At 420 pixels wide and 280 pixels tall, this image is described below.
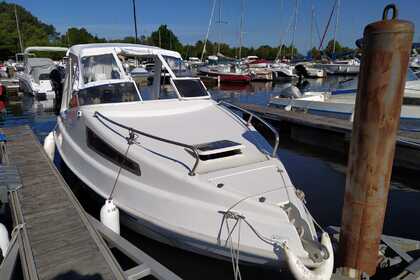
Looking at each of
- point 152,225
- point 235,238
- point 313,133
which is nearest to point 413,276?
point 235,238

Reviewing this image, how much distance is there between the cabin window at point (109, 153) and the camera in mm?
4500

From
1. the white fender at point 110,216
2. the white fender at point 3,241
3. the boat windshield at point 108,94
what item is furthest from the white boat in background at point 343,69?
the white fender at point 3,241

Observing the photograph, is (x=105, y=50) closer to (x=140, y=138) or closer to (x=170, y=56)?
(x=170, y=56)

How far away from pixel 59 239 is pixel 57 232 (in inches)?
6.9

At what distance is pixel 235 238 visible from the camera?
11.7ft

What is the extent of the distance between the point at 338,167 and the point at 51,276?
7.75 m

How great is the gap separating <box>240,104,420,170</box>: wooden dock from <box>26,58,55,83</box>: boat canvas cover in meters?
16.4

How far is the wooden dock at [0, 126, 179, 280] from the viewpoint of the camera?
11.4 ft

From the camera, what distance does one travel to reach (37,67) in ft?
77.7

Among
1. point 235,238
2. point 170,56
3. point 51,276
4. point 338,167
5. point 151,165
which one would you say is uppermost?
point 170,56

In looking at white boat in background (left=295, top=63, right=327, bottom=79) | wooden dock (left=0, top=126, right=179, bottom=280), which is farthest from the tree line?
wooden dock (left=0, top=126, right=179, bottom=280)

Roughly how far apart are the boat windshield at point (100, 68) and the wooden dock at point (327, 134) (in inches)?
276

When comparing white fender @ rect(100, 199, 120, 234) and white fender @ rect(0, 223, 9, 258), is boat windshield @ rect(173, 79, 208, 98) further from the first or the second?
white fender @ rect(0, 223, 9, 258)

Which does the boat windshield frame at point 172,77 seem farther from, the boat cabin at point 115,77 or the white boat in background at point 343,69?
the white boat in background at point 343,69
